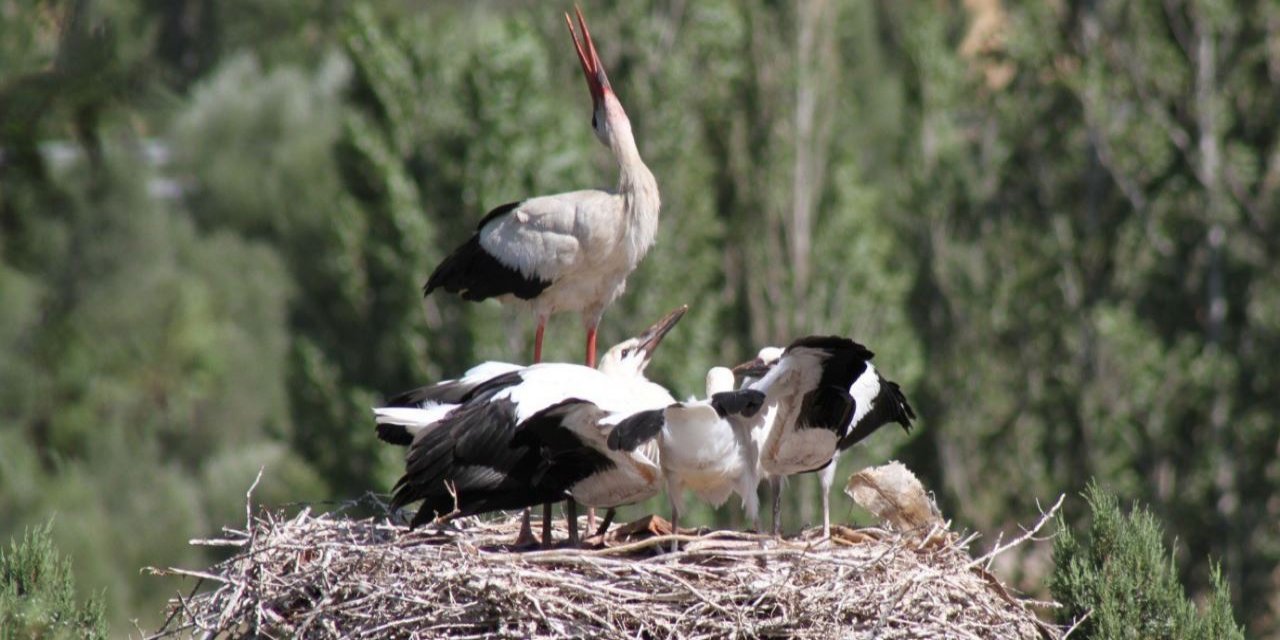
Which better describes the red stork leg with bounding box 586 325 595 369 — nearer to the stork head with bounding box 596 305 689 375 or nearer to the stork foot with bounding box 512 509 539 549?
the stork head with bounding box 596 305 689 375

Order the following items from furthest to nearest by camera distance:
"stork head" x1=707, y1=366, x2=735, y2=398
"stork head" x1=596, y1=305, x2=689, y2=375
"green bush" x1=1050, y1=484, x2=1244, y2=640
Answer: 1. "stork head" x1=596, y1=305, x2=689, y2=375
2. "stork head" x1=707, y1=366, x2=735, y2=398
3. "green bush" x1=1050, y1=484, x2=1244, y2=640

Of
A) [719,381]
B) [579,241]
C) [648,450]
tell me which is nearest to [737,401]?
[648,450]

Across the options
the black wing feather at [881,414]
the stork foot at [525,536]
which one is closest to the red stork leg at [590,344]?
the stork foot at [525,536]

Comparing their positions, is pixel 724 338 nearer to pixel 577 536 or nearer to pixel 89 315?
pixel 89 315

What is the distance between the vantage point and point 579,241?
7.47 metres

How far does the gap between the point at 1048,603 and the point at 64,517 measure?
1298 cm

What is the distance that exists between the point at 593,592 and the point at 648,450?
0.69 meters

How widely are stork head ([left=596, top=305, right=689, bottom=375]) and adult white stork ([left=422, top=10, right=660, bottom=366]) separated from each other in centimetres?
58

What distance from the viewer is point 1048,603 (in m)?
6.00

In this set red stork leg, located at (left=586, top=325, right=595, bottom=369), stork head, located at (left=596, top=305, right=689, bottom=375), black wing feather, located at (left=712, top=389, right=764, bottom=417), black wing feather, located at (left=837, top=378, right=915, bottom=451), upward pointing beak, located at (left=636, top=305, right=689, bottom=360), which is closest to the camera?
black wing feather, located at (left=712, top=389, right=764, bottom=417)

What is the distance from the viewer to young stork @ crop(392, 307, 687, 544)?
19.3ft

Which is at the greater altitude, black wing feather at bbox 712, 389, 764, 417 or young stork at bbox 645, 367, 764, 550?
black wing feather at bbox 712, 389, 764, 417

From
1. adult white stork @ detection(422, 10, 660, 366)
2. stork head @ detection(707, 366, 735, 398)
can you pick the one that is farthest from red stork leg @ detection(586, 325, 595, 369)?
stork head @ detection(707, 366, 735, 398)

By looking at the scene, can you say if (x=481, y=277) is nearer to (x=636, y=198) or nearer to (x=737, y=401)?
(x=636, y=198)
